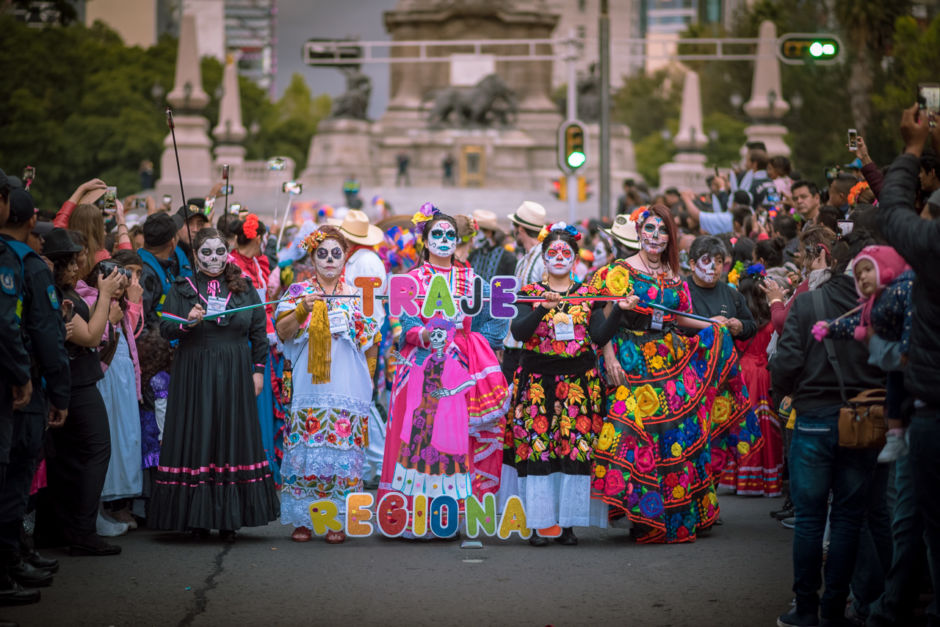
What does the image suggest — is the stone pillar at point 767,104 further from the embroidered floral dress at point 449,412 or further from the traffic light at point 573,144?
the embroidered floral dress at point 449,412

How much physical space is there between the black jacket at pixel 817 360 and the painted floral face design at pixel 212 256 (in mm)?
4163

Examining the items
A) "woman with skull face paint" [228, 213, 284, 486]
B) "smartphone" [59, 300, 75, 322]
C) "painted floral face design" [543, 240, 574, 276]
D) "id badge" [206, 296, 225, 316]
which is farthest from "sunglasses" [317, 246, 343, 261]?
"smartphone" [59, 300, 75, 322]

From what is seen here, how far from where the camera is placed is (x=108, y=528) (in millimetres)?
9859

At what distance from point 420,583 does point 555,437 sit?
166 cm

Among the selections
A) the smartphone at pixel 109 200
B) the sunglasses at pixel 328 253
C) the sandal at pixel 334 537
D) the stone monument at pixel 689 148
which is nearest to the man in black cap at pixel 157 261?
the smartphone at pixel 109 200

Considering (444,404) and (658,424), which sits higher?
(444,404)

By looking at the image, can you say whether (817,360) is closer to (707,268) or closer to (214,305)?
(707,268)

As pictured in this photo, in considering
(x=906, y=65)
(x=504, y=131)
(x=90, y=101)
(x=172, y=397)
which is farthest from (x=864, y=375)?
(x=90, y=101)

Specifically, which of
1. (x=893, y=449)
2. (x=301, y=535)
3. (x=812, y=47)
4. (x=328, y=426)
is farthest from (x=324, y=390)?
(x=812, y=47)

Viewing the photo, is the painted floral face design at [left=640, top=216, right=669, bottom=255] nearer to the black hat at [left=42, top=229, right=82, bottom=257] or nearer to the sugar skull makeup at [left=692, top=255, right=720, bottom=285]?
the sugar skull makeup at [left=692, top=255, right=720, bottom=285]

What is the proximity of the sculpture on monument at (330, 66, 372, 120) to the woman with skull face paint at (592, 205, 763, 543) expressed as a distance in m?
45.8

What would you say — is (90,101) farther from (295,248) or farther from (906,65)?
(295,248)

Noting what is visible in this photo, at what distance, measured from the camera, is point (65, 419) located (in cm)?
863

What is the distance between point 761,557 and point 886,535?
1867 millimetres
